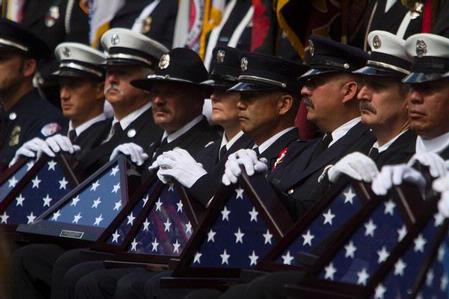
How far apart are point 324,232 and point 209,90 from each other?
11.2ft

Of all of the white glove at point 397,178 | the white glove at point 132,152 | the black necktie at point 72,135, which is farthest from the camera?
the black necktie at point 72,135

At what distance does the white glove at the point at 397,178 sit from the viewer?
5520 mm

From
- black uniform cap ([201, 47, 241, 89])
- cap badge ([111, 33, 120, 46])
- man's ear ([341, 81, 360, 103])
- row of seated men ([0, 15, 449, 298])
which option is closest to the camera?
row of seated men ([0, 15, 449, 298])

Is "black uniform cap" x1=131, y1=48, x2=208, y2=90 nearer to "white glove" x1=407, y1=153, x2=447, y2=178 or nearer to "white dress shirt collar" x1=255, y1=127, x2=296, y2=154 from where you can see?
"white dress shirt collar" x1=255, y1=127, x2=296, y2=154

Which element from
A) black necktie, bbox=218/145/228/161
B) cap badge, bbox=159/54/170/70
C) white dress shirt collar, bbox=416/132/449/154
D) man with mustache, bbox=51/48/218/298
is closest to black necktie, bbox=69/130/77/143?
man with mustache, bbox=51/48/218/298

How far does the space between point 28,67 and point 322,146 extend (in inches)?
167

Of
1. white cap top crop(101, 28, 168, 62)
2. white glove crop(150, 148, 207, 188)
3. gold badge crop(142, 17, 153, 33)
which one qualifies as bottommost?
white glove crop(150, 148, 207, 188)

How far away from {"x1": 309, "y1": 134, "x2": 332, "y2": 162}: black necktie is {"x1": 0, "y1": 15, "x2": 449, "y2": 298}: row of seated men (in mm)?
13

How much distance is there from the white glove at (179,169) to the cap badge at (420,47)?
1282 millimetres

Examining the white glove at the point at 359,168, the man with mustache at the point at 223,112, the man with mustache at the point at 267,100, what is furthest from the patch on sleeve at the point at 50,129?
the white glove at the point at 359,168

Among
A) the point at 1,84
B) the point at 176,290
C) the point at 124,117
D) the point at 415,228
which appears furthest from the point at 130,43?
the point at 415,228

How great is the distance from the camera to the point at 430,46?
7.11 m

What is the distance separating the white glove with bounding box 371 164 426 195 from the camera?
5.52 metres

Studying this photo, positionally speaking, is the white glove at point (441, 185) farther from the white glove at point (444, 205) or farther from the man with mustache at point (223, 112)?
the man with mustache at point (223, 112)
